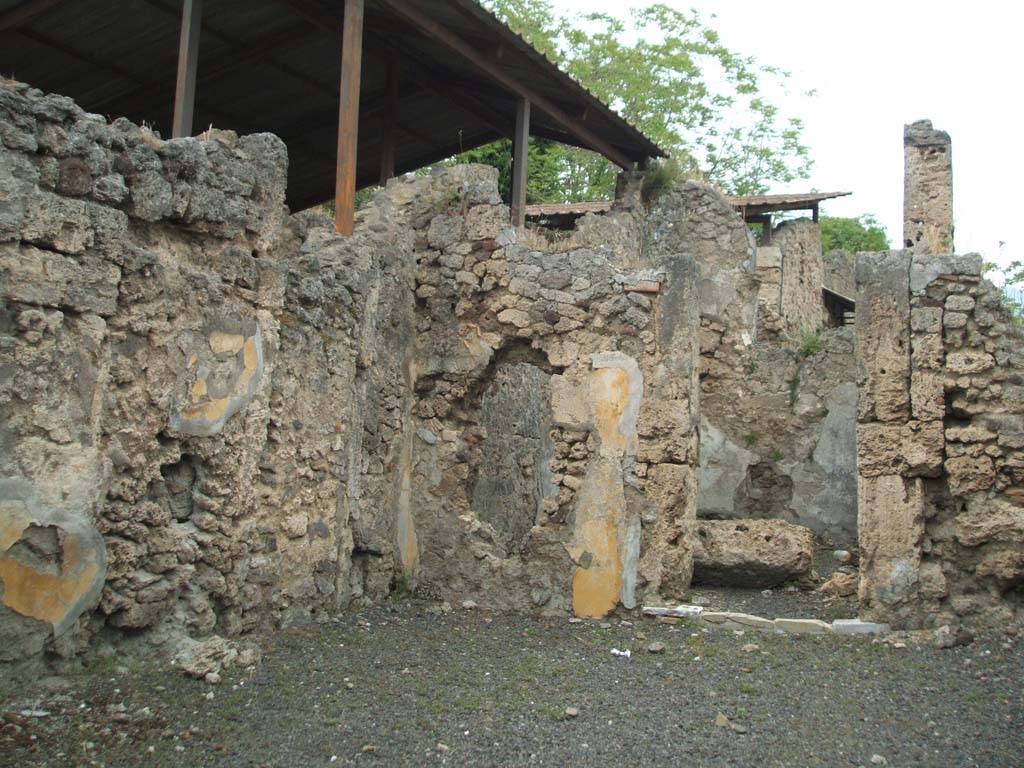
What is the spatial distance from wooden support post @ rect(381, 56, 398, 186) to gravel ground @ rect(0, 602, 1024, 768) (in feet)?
20.1

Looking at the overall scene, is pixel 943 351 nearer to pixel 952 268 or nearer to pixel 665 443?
pixel 952 268

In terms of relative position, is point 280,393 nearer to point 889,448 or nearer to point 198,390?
point 198,390

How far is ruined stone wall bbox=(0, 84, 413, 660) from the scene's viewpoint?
4336mm

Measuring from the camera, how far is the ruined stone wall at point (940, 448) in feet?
21.6

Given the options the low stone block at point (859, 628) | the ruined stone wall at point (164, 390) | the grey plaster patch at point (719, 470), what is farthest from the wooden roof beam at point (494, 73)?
the low stone block at point (859, 628)

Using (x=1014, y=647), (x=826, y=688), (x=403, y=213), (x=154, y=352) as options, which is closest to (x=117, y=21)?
(x=403, y=213)

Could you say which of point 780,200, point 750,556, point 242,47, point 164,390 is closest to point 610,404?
point 750,556

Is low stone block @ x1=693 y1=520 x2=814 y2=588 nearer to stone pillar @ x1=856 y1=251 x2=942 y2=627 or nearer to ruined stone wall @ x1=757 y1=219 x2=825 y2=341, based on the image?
stone pillar @ x1=856 y1=251 x2=942 y2=627

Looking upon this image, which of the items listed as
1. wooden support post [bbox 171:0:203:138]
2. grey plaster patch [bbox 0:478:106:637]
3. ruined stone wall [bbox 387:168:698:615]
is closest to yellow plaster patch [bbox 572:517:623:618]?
ruined stone wall [bbox 387:168:698:615]

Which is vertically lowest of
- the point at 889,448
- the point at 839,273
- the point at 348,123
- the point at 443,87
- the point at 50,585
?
the point at 50,585

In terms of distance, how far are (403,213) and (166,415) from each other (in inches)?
135

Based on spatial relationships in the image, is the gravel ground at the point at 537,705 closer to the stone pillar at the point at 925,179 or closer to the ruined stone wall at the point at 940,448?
the ruined stone wall at the point at 940,448

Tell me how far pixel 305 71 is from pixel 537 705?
7.75 m

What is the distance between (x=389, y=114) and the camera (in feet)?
36.3
